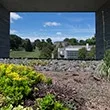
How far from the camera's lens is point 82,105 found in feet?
12.6

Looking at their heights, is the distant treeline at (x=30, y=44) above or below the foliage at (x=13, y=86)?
above

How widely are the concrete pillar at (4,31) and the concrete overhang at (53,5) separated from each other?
1.22ft

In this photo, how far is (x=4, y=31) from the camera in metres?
18.1

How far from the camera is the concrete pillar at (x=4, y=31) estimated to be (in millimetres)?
17484

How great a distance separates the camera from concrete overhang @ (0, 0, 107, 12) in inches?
Result: 647

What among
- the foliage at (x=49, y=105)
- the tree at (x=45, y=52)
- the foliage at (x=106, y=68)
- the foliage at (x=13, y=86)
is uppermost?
the tree at (x=45, y=52)

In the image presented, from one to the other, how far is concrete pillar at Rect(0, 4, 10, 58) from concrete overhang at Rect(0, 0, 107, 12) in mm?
371

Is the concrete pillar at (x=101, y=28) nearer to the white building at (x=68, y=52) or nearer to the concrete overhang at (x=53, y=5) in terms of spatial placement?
the concrete overhang at (x=53, y=5)

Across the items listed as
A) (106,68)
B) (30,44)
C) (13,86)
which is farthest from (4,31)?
(13,86)

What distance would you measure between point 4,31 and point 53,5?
3037mm

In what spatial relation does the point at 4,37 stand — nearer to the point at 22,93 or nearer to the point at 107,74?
the point at 107,74

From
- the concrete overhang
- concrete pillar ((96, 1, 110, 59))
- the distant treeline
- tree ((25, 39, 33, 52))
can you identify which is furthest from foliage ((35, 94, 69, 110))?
tree ((25, 39, 33, 52))

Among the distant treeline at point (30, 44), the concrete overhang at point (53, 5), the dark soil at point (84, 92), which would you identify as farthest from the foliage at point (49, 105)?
the distant treeline at point (30, 44)

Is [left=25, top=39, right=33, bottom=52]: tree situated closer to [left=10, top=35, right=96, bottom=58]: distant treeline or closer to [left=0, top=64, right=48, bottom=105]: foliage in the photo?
[left=10, top=35, right=96, bottom=58]: distant treeline
